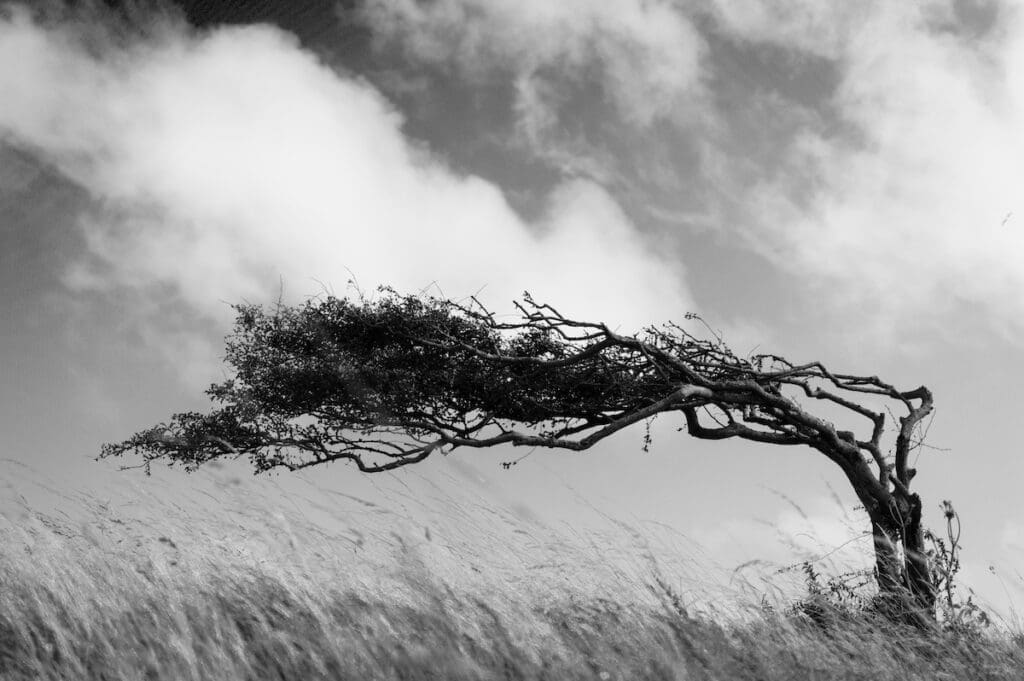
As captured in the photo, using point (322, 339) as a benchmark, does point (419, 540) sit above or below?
below

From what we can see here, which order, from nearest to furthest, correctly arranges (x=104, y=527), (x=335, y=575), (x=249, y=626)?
(x=249, y=626)
(x=335, y=575)
(x=104, y=527)

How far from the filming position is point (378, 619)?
188 inches

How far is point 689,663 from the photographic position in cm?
464

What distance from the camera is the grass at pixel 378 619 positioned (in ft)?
14.7

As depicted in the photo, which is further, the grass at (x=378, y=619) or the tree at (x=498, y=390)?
the tree at (x=498, y=390)

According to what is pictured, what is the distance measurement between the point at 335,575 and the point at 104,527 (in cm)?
214

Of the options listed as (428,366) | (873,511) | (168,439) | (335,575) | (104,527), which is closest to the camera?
(335,575)

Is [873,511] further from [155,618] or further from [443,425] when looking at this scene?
[155,618]

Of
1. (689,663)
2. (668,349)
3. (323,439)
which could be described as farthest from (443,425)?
(689,663)

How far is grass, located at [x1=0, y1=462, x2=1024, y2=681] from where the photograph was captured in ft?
14.7

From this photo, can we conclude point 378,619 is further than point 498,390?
No

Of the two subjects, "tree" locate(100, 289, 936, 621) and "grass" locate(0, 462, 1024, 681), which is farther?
"tree" locate(100, 289, 936, 621)

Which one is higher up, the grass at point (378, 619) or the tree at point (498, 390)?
the tree at point (498, 390)

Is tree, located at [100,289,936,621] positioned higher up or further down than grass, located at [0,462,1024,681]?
higher up
